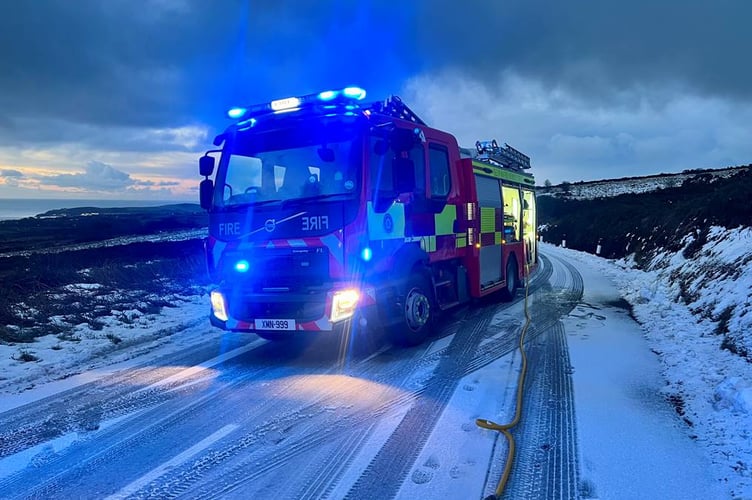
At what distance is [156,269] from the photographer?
12094 millimetres

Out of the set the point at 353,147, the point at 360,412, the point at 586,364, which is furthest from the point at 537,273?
the point at 360,412

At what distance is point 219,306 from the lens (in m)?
6.05

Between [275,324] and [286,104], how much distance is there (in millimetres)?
2650

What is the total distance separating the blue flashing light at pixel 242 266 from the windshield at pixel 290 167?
28.2 inches

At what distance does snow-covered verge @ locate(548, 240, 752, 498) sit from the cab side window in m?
3.47

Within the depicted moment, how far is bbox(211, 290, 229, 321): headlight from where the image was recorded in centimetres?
600

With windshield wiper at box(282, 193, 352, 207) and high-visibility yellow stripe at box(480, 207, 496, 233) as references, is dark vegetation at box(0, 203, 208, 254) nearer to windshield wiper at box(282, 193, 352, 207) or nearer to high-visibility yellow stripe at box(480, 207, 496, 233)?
high-visibility yellow stripe at box(480, 207, 496, 233)

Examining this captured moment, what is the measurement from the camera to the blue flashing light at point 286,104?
6.07 metres

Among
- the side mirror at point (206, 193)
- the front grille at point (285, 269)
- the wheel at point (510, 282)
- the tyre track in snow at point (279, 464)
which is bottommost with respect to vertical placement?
the tyre track in snow at point (279, 464)

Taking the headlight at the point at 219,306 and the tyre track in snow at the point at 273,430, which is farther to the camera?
the headlight at the point at 219,306

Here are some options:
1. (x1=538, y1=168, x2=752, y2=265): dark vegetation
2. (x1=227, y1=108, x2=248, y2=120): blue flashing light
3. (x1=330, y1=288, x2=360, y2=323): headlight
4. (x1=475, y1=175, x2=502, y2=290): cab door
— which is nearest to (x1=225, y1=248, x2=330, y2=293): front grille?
(x1=330, y1=288, x2=360, y2=323): headlight

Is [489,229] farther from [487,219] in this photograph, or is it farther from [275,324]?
[275,324]

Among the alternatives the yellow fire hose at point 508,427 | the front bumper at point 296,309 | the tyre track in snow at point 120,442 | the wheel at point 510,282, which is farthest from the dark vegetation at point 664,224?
the tyre track in snow at point 120,442

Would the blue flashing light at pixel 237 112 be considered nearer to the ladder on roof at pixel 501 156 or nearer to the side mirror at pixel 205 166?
the side mirror at pixel 205 166
